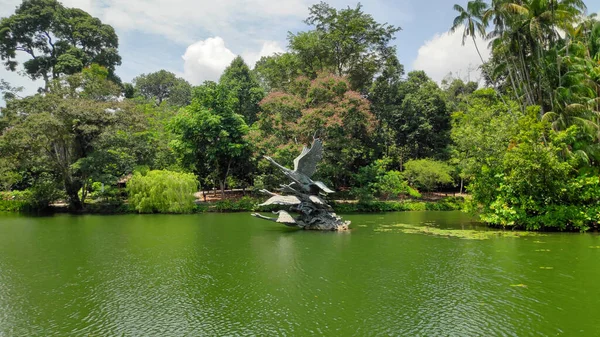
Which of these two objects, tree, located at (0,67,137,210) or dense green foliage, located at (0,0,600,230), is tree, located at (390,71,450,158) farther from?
tree, located at (0,67,137,210)

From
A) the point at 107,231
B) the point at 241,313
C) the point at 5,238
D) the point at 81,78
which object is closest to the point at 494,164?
the point at 241,313

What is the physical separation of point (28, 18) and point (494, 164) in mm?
40747

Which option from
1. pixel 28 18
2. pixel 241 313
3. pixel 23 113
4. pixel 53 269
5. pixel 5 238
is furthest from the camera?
pixel 28 18

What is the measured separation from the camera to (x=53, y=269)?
8.68 m

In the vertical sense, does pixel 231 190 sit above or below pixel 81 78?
below

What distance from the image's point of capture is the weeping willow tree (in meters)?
21.0

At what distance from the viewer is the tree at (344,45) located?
27359mm

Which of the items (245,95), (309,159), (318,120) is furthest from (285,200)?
(245,95)

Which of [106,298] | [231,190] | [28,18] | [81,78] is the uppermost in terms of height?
[28,18]

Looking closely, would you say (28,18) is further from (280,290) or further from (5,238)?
(280,290)

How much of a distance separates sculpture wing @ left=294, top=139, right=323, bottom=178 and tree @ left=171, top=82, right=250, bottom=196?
10.6 meters

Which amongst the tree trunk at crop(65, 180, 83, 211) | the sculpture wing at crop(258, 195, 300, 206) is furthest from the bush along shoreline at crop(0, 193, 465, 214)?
the sculpture wing at crop(258, 195, 300, 206)

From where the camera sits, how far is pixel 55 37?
37.0 m

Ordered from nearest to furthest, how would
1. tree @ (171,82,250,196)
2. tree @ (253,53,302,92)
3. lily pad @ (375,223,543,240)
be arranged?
lily pad @ (375,223,543,240)
tree @ (171,82,250,196)
tree @ (253,53,302,92)
